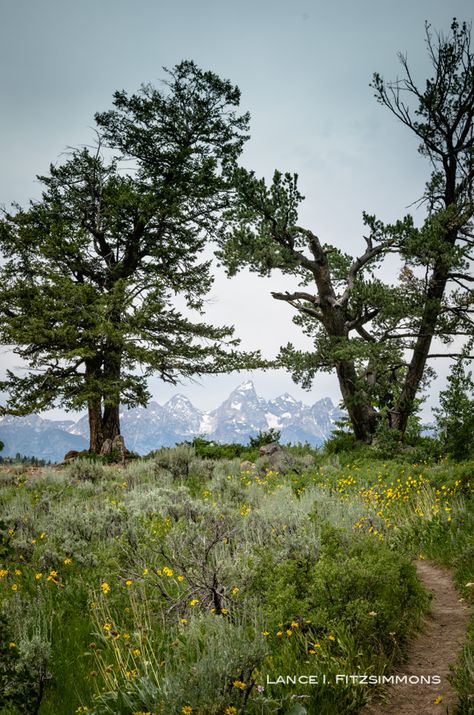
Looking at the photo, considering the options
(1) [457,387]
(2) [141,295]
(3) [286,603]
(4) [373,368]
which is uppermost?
(2) [141,295]

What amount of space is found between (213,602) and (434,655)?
1.93m

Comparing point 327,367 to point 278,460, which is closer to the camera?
point 278,460

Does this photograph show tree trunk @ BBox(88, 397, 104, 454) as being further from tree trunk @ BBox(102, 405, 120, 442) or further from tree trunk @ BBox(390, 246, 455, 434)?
tree trunk @ BBox(390, 246, 455, 434)

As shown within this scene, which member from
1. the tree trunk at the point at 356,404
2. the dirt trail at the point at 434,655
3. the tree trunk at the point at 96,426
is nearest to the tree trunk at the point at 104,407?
the tree trunk at the point at 96,426

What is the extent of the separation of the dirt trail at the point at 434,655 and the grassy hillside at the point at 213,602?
0.14 meters

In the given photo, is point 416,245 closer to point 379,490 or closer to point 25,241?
point 379,490

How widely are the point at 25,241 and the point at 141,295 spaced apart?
500 cm

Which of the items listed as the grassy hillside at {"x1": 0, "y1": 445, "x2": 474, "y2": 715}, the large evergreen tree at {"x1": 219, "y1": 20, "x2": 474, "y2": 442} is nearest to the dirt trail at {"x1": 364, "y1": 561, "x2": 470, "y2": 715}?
the grassy hillside at {"x1": 0, "y1": 445, "x2": 474, "y2": 715}

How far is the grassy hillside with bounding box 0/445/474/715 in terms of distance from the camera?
2.82 m

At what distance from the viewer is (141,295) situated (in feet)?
55.1

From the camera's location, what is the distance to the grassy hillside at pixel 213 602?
111 inches

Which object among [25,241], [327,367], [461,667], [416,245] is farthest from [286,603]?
[25,241]

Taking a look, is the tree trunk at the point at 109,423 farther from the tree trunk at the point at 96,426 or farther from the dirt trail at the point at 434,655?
the dirt trail at the point at 434,655

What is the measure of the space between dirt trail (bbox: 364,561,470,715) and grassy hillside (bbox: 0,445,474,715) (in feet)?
0.45
